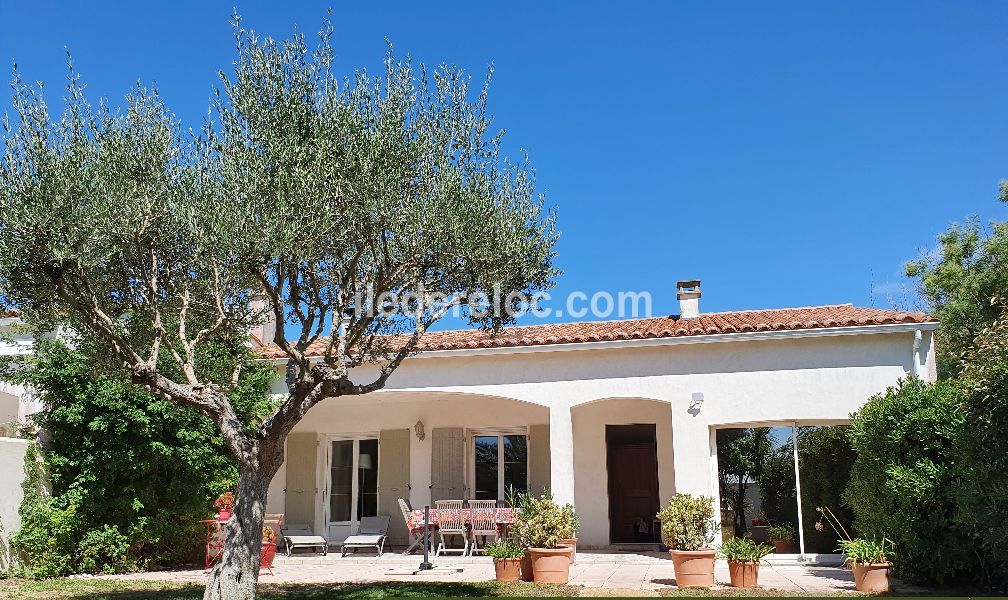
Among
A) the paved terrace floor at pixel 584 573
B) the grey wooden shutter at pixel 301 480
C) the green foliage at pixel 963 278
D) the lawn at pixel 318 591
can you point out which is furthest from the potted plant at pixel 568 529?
the green foliage at pixel 963 278

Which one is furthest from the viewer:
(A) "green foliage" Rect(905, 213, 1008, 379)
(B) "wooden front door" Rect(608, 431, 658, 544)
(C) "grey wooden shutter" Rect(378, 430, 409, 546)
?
(A) "green foliage" Rect(905, 213, 1008, 379)

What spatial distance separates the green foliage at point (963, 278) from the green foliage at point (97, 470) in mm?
15886

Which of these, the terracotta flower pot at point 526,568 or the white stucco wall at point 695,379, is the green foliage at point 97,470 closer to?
the white stucco wall at point 695,379

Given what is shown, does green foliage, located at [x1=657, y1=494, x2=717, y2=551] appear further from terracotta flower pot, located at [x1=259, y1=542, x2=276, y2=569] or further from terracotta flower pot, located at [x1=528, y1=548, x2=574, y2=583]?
terracotta flower pot, located at [x1=259, y1=542, x2=276, y2=569]

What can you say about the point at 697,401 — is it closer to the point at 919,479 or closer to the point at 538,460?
the point at 919,479

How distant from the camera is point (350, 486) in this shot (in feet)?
53.1

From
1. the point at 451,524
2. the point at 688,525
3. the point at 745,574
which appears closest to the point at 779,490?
the point at 688,525

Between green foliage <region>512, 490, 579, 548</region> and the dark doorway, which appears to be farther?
the dark doorway

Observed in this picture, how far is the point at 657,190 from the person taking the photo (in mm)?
16766

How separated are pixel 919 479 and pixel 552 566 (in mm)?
4412

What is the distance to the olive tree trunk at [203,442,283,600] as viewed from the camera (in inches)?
309

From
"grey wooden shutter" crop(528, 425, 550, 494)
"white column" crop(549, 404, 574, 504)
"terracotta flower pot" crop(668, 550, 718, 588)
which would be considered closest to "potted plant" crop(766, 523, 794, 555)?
"terracotta flower pot" crop(668, 550, 718, 588)

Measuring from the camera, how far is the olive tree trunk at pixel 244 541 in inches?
309

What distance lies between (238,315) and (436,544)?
23.0 feet
